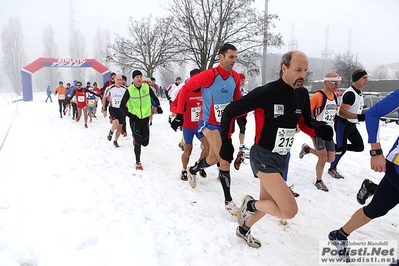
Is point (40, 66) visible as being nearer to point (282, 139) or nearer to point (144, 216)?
point (144, 216)

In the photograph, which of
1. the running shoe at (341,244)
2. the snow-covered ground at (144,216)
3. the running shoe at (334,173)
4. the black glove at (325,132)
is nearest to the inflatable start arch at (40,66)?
the snow-covered ground at (144,216)

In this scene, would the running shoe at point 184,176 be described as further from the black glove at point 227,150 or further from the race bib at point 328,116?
the race bib at point 328,116

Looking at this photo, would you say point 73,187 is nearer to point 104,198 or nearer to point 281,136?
point 104,198

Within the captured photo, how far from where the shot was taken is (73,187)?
4312 mm

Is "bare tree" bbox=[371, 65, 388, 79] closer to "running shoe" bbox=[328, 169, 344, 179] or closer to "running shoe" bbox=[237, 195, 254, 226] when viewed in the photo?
"running shoe" bbox=[328, 169, 344, 179]

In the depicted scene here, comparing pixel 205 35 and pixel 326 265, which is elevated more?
pixel 205 35

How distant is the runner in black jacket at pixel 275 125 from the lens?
2598mm

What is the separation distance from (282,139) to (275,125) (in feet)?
0.54

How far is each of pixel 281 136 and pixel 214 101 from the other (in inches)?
61.7

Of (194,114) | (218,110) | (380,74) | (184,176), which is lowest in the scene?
(184,176)

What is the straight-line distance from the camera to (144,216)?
3557mm

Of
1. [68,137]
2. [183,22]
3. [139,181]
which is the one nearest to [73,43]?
[183,22]

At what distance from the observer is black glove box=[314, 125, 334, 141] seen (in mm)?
2828

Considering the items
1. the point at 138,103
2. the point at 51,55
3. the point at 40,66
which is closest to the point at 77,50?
the point at 51,55
